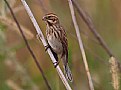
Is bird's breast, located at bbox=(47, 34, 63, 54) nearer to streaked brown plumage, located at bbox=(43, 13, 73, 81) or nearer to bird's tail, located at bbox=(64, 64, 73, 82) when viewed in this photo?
streaked brown plumage, located at bbox=(43, 13, 73, 81)

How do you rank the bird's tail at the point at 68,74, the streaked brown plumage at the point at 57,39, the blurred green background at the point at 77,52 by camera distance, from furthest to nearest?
the blurred green background at the point at 77,52 → the streaked brown plumage at the point at 57,39 → the bird's tail at the point at 68,74

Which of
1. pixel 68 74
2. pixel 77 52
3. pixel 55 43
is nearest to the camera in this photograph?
pixel 68 74

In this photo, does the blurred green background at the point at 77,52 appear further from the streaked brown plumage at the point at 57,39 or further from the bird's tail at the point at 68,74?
the bird's tail at the point at 68,74

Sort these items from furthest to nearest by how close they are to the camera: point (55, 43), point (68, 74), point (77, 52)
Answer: point (77, 52), point (55, 43), point (68, 74)

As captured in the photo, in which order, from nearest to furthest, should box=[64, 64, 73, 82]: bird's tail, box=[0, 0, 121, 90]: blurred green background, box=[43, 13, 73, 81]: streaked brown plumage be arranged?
box=[64, 64, 73, 82]: bird's tail, box=[43, 13, 73, 81]: streaked brown plumage, box=[0, 0, 121, 90]: blurred green background

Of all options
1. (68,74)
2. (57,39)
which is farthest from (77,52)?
(68,74)

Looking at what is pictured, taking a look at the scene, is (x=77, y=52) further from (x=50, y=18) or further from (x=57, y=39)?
(x=50, y=18)

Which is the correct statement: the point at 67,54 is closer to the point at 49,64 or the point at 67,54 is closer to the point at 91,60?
the point at 91,60

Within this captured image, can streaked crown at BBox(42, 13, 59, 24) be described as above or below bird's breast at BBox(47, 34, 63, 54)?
above

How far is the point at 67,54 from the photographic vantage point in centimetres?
322

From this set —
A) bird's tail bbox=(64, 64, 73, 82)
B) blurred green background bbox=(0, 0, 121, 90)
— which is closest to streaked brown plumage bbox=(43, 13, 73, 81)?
bird's tail bbox=(64, 64, 73, 82)

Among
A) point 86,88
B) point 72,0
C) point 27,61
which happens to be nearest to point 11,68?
point 27,61

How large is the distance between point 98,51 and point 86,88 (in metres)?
0.33

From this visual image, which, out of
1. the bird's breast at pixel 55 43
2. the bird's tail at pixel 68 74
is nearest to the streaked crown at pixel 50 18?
the bird's breast at pixel 55 43
